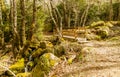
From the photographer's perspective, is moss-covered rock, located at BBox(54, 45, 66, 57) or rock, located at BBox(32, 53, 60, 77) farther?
moss-covered rock, located at BBox(54, 45, 66, 57)

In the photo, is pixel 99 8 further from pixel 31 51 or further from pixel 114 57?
pixel 114 57

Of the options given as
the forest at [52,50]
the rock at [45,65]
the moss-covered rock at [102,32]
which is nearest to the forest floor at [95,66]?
the forest at [52,50]

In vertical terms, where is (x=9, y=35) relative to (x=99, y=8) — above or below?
below

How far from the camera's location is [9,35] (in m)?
22.1

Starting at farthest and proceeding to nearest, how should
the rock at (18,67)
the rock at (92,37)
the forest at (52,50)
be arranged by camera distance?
the rock at (92,37) → the rock at (18,67) → the forest at (52,50)

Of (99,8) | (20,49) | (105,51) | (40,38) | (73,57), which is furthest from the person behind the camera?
(99,8)

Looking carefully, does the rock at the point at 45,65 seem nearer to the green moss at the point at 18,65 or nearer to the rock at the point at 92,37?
the green moss at the point at 18,65

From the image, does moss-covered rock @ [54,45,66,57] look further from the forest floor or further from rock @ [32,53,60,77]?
rock @ [32,53,60,77]

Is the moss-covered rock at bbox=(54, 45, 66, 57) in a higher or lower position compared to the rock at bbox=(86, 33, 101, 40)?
higher

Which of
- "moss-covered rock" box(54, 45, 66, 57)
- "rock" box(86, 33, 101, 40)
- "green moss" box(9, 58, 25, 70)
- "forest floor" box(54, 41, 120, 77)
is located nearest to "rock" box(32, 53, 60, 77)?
"forest floor" box(54, 41, 120, 77)

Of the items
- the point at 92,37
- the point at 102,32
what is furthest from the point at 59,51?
the point at 102,32

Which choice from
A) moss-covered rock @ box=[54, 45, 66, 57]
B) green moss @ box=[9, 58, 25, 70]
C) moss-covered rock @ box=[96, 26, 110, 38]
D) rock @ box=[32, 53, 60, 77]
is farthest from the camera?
moss-covered rock @ box=[96, 26, 110, 38]

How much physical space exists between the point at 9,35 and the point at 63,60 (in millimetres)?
10674

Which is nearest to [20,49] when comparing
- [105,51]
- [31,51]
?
[31,51]
